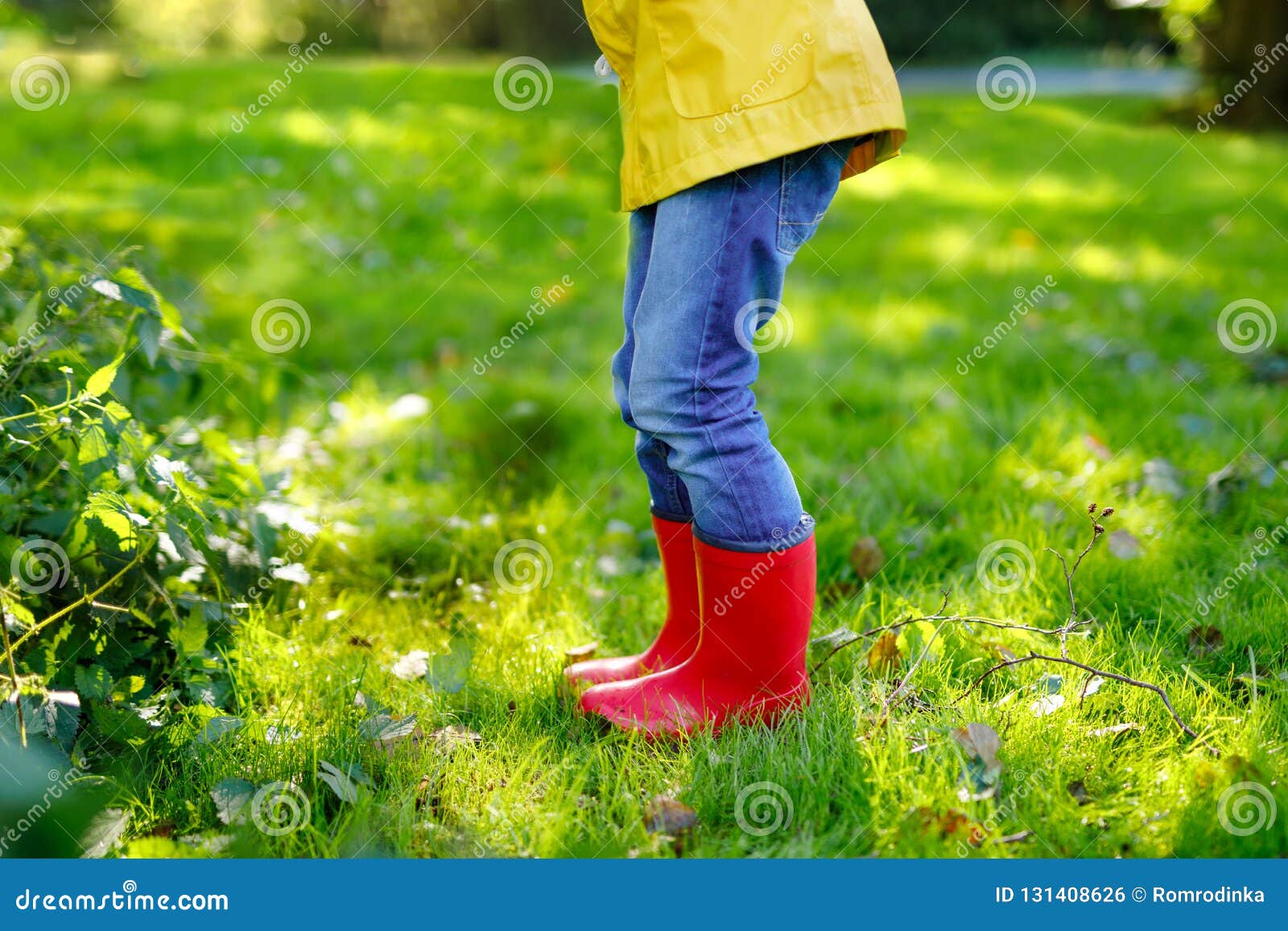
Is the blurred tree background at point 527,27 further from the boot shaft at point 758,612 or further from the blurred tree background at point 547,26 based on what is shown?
the boot shaft at point 758,612

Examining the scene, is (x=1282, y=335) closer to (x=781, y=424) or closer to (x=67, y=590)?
(x=781, y=424)

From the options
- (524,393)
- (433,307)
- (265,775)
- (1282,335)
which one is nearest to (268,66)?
(433,307)

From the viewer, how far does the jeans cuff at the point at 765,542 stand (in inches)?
62.1

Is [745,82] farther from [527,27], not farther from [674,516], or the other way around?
[527,27]

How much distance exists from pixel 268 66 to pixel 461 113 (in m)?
4.02

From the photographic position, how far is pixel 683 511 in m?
1.78

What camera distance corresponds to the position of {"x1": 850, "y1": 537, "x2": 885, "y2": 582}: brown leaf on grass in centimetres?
218

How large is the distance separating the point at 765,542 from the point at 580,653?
1.67 feet

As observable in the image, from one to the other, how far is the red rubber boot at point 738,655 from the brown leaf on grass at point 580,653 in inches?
9.3

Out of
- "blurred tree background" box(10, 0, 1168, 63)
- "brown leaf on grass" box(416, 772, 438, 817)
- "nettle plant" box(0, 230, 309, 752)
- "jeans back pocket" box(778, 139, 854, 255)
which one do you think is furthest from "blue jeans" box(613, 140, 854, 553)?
"blurred tree background" box(10, 0, 1168, 63)

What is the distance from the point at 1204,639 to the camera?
1814 mm

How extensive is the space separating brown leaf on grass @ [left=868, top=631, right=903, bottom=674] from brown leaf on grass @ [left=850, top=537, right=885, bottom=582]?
0.37 metres

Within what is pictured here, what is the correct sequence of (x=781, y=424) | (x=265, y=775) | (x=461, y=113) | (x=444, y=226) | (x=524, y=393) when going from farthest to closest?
1. (x=461, y=113)
2. (x=444, y=226)
3. (x=524, y=393)
4. (x=781, y=424)
5. (x=265, y=775)

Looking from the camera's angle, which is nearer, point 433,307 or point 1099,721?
point 1099,721
